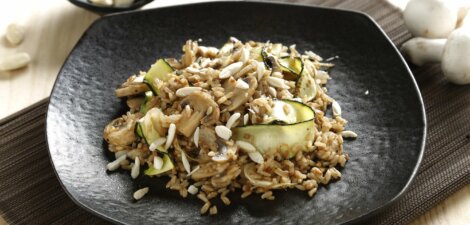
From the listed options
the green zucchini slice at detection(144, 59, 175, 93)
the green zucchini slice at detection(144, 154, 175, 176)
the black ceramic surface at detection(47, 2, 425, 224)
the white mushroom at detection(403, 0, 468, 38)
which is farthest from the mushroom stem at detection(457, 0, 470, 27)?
the green zucchini slice at detection(144, 154, 175, 176)

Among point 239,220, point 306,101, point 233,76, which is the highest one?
point 233,76

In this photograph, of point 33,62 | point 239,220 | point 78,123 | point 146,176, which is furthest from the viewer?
point 33,62

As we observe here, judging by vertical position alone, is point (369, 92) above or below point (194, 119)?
below

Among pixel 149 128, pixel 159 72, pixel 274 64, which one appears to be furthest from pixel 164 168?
pixel 274 64

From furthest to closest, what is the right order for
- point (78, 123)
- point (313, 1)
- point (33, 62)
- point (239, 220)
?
1. point (313, 1)
2. point (33, 62)
3. point (78, 123)
4. point (239, 220)

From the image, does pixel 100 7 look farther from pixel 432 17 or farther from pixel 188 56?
pixel 432 17

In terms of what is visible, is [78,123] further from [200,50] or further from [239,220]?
[239,220]

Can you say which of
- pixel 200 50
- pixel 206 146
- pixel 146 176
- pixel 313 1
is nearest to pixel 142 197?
pixel 146 176
